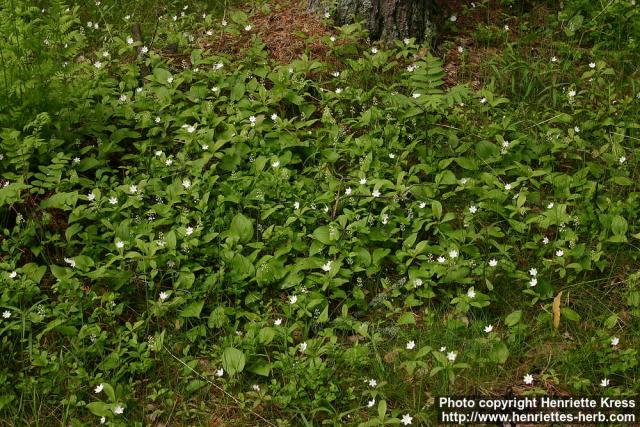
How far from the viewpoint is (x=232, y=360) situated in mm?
3404

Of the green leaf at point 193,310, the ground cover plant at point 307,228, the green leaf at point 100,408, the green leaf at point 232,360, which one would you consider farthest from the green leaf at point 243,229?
the green leaf at point 100,408

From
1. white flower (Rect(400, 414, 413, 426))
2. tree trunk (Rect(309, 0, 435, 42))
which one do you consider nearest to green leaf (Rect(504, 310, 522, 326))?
white flower (Rect(400, 414, 413, 426))

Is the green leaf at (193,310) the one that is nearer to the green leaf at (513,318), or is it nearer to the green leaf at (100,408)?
the green leaf at (100,408)

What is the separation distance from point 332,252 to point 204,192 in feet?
3.04

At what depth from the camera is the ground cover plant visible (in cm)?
338

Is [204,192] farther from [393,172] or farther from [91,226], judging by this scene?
[393,172]

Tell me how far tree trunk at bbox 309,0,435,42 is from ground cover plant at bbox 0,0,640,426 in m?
0.15

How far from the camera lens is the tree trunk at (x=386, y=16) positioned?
5379 mm

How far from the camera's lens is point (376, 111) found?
15.3ft

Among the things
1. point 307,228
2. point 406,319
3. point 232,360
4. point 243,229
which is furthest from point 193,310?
point 406,319

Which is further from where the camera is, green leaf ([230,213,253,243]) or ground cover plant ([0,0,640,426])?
green leaf ([230,213,253,243])

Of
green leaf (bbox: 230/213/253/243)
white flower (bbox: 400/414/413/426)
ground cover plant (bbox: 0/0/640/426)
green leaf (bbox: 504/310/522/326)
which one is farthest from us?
green leaf (bbox: 230/213/253/243)

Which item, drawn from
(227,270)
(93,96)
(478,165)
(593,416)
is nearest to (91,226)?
(227,270)

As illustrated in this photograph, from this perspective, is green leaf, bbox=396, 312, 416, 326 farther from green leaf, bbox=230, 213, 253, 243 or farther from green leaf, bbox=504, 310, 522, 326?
green leaf, bbox=230, 213, 253, 243
